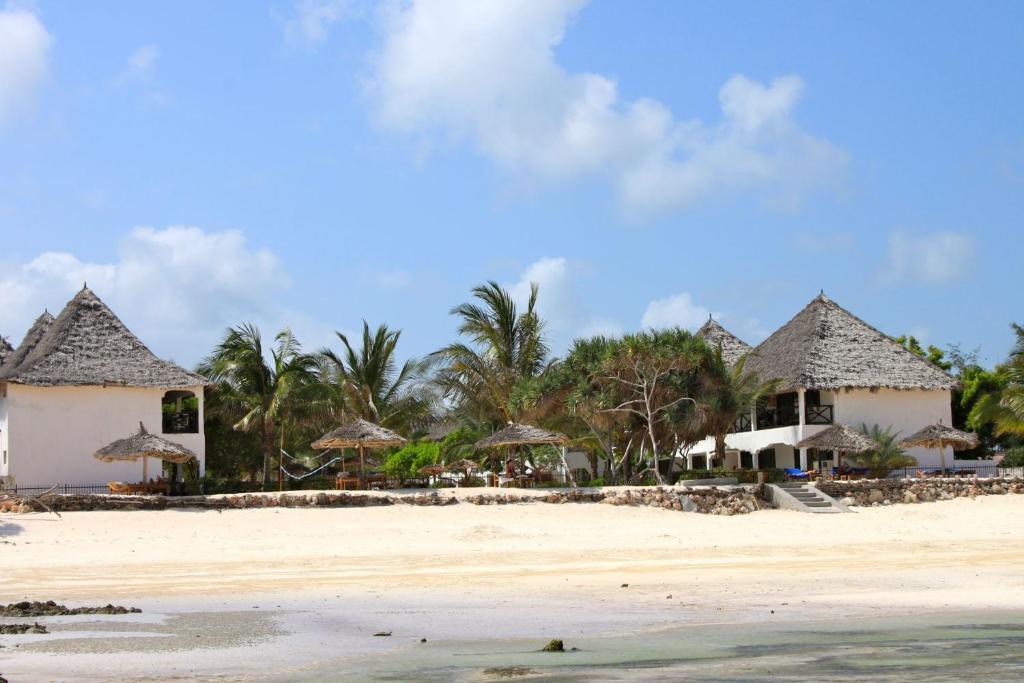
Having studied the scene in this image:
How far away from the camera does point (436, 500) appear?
24.7 meters

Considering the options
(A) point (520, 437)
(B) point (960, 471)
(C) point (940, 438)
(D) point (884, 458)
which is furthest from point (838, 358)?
(A) point (520, 437)

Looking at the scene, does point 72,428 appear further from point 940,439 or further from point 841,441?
point 940,439

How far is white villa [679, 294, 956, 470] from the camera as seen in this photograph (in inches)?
1304


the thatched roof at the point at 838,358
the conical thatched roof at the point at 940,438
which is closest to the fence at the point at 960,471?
the conical thatched roof at the point at 940,438

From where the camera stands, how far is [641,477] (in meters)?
28.6

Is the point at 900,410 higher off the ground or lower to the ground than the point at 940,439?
higher

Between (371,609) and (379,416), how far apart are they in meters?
19.7

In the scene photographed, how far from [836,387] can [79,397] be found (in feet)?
64.6

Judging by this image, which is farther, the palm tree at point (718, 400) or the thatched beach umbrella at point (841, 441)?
the thatched beach umbrella at point (841, 441)

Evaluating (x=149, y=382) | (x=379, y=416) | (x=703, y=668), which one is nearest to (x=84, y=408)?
(x=149, y=382)

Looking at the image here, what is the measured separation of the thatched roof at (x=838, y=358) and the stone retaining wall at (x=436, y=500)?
24.6 ft

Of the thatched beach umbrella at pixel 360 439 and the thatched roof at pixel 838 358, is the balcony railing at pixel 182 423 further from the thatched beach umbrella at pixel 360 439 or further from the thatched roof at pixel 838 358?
the thatched roof at pixel 838 358

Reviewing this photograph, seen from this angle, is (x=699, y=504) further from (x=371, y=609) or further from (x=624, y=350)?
(x=371, y=609)

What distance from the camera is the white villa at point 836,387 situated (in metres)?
33.1
